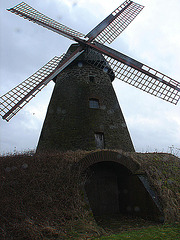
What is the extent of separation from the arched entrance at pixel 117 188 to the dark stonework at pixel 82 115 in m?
1.16

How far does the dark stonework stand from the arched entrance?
116 centimetres

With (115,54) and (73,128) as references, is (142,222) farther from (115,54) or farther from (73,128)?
(115,54)

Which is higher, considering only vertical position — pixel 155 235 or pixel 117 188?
pixel 117 188

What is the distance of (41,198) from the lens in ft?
15.3

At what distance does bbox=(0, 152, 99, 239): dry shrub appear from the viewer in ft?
12.6

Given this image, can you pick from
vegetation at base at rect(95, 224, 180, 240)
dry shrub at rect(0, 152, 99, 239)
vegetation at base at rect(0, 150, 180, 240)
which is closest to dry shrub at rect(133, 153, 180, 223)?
vegetation at base at rect(0, 150, 180, 240)

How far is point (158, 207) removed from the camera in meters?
5.11

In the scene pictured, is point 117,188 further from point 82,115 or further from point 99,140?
point 82,115

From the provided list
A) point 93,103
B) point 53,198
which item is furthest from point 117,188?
point 93,103

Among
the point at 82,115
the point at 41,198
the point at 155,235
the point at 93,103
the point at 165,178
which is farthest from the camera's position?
the point at 93,103

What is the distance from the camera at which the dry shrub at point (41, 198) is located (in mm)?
3829

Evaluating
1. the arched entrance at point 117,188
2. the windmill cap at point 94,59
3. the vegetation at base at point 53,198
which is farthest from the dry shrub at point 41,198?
the windmill cap at point 94,59

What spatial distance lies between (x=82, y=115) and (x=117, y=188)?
3.43 m

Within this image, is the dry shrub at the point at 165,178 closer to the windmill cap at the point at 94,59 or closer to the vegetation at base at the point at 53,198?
the vegetation at base at the point at 53,198
